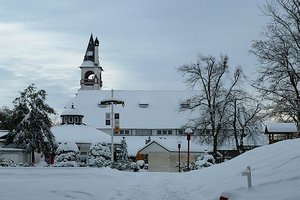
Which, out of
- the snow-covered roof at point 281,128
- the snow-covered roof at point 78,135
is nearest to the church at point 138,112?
the snow-covered roof at point 78,135

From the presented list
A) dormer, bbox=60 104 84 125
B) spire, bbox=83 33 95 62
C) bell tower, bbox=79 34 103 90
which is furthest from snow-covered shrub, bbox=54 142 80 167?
spire, bbox=83 33 95 62

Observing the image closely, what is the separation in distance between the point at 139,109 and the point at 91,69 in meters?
24.3

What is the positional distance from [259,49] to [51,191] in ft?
91.1

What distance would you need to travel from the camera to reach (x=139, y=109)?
80250 mm

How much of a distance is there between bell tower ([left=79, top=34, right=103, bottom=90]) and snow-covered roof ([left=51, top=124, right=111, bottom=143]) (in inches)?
1563

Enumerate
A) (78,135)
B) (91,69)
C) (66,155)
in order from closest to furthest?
1. (66,155)
2. (78,135)
3. (91,69)

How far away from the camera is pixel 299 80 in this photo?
118 feet

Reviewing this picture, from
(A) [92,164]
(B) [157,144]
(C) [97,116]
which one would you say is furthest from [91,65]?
(A) [92,164]

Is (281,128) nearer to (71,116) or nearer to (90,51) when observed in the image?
(71,116)

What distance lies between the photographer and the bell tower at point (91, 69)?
9919 cm

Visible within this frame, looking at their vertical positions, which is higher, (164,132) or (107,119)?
(107,119)

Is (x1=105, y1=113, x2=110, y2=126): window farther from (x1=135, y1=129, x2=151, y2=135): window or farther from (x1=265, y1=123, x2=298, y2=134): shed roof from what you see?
(x1=265, y1=123, x2=298, y2=134): shed roof

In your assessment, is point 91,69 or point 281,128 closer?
point 281,128

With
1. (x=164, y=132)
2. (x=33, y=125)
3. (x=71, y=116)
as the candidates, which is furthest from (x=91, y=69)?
(x=33, y=125)
